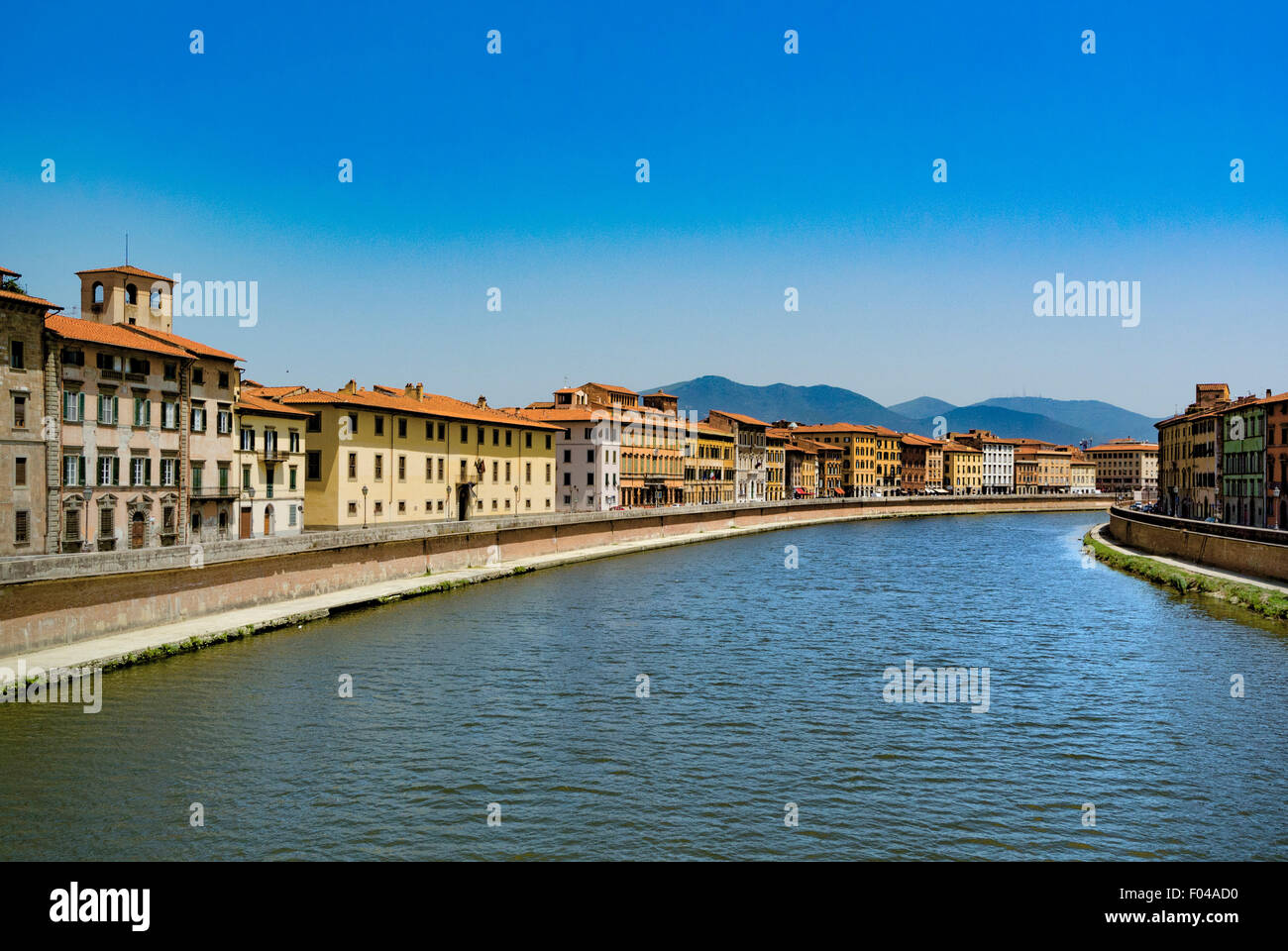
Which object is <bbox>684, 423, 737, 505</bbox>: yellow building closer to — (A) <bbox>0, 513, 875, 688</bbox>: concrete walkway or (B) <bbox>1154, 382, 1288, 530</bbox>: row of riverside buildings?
(B) <bbox>1154, 382, 1288, 530</bbox>: row of riverside buildings

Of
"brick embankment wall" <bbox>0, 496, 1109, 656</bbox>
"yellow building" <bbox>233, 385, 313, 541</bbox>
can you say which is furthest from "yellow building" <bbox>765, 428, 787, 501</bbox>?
"yellow building" <bbox>233, 385, 313, 541</bbox>

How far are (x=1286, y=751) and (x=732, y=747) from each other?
11844 millimetres

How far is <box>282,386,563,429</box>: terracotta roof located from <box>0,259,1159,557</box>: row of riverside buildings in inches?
7.3

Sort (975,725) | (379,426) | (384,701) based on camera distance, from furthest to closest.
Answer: (379,426), (384,701), (975,725)

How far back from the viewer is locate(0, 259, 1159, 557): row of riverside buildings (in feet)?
132

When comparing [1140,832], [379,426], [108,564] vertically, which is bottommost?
[1140,832]

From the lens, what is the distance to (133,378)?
46062 millimetres

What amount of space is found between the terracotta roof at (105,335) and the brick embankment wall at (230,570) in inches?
462

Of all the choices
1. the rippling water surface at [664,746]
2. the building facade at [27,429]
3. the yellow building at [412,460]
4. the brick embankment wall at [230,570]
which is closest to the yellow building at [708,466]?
the yellow building at [412,460]

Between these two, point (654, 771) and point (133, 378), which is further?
point (133, 378)

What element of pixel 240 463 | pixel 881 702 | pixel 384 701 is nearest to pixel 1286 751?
pixel 881 702

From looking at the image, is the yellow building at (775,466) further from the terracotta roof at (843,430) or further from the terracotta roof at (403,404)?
the terracotta roof at (403,404)
